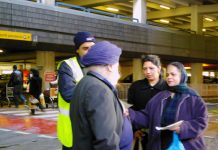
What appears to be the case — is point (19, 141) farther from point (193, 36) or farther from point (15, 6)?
point (193, 36)

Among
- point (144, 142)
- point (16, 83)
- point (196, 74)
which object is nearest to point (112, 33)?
point (16, 83)

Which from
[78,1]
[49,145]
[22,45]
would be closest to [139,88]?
[49,145]

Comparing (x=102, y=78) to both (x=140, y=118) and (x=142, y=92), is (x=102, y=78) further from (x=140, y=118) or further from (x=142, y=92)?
(x=142, y=92)

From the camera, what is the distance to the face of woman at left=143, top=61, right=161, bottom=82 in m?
4.05

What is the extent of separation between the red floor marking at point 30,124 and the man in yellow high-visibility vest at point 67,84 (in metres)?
6.17

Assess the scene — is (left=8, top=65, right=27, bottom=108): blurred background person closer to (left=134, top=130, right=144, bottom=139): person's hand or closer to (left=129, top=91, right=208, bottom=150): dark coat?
(left=134, top=130, right=144, bottom=139): person's hand

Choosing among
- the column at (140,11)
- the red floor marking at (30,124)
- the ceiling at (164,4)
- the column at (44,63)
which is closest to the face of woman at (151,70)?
the red floor marking at (30,124)

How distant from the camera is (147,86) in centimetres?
416

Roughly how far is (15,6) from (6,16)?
604 millimetres

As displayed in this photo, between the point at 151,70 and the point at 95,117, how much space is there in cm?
190

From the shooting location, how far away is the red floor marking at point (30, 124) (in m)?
10.1

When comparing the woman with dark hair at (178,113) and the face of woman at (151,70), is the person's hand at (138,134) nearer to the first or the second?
the woman with dark hair at (178,113)

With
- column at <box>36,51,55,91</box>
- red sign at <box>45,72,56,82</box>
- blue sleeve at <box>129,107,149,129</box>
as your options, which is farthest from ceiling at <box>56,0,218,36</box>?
blue sleeve at <box>129,107,149,129</box>

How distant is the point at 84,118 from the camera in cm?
232
